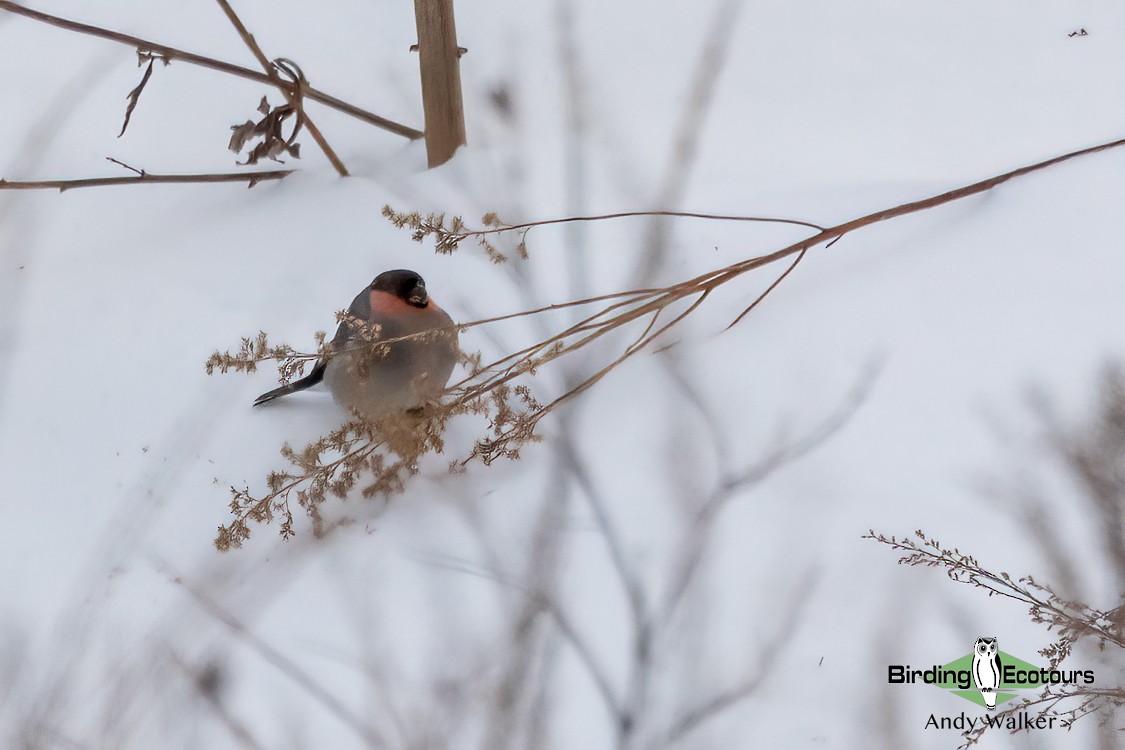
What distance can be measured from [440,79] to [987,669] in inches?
49.1

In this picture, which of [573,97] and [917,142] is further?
[573,97]

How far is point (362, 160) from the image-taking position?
1820mm

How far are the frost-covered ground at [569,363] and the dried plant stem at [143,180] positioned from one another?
1.2 inches

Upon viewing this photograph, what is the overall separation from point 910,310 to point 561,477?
552mm

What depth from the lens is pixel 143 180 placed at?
163cm

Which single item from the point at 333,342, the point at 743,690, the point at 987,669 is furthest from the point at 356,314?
the point at 987,669

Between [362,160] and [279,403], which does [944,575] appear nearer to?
[279,403]

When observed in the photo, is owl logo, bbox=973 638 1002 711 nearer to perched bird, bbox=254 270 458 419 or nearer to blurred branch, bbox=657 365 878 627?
blurred branch, bbox=657 365 878 627

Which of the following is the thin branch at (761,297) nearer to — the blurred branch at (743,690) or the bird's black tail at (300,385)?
the blurred branch at (743,690)

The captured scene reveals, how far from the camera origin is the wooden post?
1722mm

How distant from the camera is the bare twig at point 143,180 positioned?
1620 mm

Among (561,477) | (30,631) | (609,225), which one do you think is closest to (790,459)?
(561,477)

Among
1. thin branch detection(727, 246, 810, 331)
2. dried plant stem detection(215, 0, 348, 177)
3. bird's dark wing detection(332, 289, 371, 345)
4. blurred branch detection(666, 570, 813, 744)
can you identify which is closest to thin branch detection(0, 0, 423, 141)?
dried plant stem detection(215, 0, 348, 177)

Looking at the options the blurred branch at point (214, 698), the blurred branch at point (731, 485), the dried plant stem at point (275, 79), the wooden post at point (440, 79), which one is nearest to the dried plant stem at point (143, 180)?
the dried plant stem at point (275, 79)
